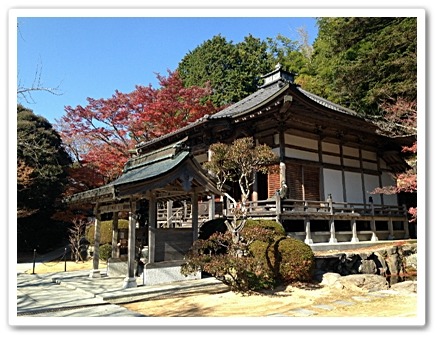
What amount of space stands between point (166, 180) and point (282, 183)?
215 inches

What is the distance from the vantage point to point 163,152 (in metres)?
8.45

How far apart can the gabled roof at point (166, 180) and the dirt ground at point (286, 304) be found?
2183 mm

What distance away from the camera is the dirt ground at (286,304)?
19.7 feet

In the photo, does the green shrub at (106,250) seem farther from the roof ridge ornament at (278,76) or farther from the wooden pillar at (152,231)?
the roof ridge ornament at (278,76)

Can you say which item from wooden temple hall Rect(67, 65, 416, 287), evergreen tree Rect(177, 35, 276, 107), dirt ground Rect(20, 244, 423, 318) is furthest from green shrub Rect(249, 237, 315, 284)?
evergreen tree Rect(177, 35, 276, 107)

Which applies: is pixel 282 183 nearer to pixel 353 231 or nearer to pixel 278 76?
pixel 353 231

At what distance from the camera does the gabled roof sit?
279 inches

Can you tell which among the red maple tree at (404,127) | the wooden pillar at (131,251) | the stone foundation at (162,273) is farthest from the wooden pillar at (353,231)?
the wooden pillar at (131,251)

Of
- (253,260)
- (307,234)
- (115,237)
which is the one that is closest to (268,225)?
(253,260)

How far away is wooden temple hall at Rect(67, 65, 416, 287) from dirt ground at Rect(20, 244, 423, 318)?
1.08 meters

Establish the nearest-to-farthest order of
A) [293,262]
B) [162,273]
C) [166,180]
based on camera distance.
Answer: [166,180] < [162,273] < [293,262]

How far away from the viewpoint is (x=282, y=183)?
38.3 ft
